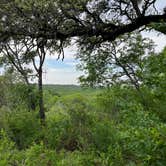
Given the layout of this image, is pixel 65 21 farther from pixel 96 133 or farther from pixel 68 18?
pixel 96 133

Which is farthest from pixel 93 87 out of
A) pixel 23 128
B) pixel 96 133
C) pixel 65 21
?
pixel 65 21

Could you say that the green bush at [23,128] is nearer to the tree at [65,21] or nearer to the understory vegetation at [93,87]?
the understory vegetation at [93,87]

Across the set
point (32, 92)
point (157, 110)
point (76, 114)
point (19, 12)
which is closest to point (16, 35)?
point (19, 12)

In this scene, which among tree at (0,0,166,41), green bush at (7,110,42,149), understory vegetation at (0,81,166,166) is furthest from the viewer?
green bush at (7,110,42,149)

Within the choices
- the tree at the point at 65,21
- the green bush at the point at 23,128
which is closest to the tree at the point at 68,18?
the tree at the point at 65,21

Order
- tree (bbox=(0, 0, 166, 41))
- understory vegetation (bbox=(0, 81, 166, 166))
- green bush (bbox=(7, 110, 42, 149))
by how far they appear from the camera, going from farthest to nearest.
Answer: green bush (bbox=(7, 110, 42, 149)), tree (bbox=(0, 0, 166, 41)), understory vegetation (bbox=(0, 81, 166, 166))

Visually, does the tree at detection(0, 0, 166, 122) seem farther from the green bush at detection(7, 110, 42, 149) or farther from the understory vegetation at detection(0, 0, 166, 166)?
the green bush at detection(7, 110, 42, 149)

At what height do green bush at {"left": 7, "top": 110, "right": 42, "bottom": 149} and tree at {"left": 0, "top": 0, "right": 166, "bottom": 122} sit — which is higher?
tree at {"left": 0, "top": 0, "right": 166, "bottom": 122}

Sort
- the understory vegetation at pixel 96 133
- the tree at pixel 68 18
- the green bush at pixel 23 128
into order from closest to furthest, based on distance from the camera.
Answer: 1. the understory vegetation at pixel 96 133
2. the tree at pixel 68 18
3. the green bush at pixel 23 128

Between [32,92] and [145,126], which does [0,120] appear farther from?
[145,126]

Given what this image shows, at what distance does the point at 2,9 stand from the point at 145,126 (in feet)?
20.9

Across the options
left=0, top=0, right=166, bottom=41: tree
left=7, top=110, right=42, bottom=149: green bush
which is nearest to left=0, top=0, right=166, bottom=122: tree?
left=0, top=0, right=166, bottom=41: tree

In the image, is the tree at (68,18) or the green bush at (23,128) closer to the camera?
the tree at (68,18)

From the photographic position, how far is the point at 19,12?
29.9ft
